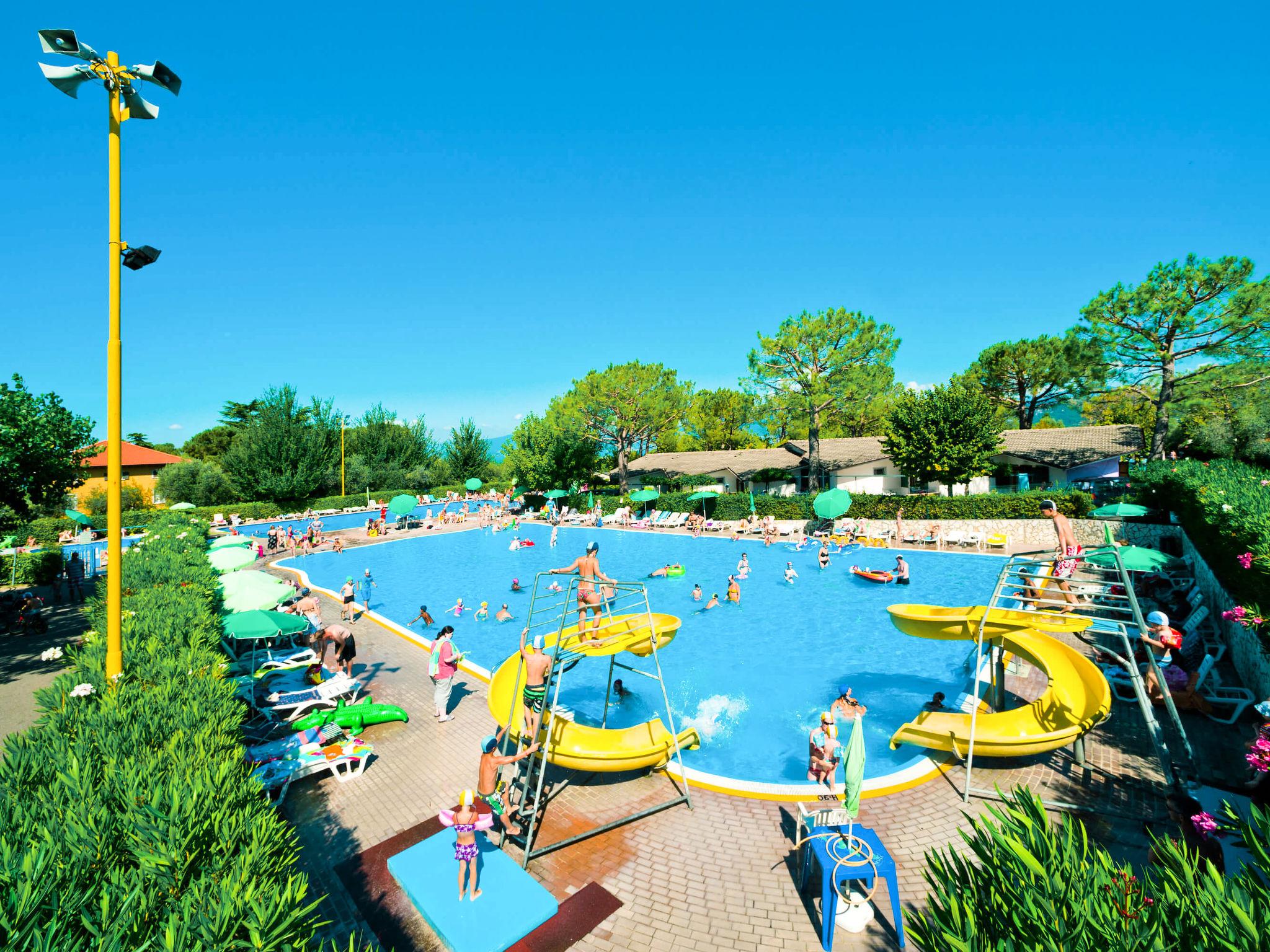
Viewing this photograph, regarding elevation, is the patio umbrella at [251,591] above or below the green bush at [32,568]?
above

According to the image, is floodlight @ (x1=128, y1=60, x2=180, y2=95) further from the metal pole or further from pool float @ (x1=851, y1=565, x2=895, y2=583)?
pool float @ (x1=851, y1=565, x2=895, y2=583)

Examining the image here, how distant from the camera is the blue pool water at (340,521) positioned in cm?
4391

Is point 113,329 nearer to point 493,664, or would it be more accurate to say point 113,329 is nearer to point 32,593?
point 493,664

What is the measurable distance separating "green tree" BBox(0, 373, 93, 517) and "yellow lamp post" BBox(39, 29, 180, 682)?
1271cm

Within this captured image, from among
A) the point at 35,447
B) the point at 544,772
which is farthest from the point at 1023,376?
the point at 35,447

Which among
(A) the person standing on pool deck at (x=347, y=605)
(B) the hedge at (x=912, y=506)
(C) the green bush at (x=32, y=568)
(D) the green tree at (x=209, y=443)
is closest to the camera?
(A) the person standing on pool deck at (x=347, y=605)

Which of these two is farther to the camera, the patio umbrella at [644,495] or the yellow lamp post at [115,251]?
the patio umbrella at [644,495]

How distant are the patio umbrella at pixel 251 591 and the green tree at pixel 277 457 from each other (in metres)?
42.1

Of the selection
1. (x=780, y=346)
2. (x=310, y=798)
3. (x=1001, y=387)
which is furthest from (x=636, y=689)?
(x=1001, y=387)

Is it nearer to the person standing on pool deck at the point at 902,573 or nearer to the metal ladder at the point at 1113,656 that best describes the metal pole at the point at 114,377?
the metal ladder at the point at 1113,656

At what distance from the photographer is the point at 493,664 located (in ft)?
53.7

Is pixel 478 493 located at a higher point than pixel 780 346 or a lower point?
lower

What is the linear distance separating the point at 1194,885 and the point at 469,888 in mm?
5992

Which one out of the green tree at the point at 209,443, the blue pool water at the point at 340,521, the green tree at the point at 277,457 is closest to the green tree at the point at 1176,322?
the blue pool water at the point at 340,521
